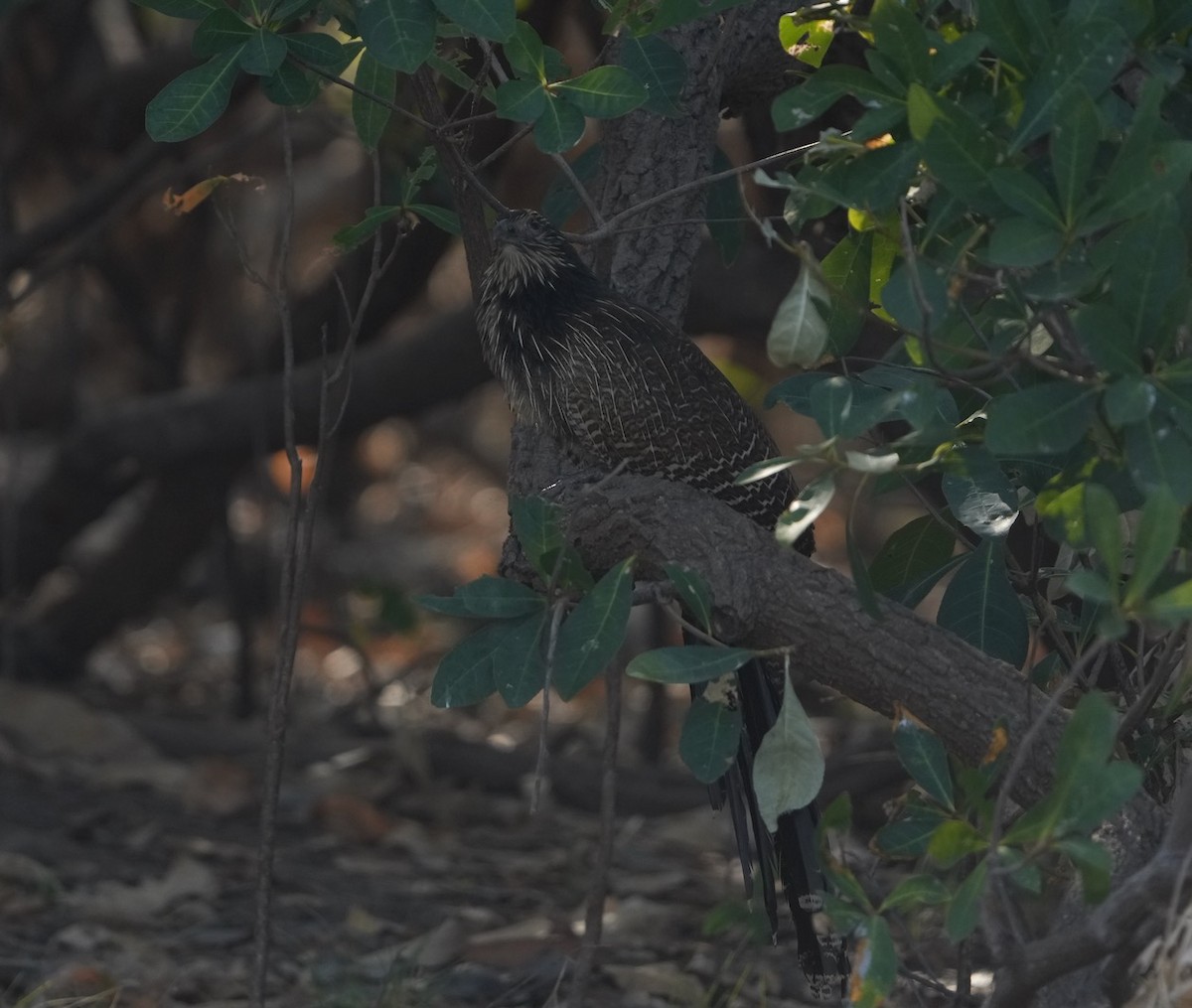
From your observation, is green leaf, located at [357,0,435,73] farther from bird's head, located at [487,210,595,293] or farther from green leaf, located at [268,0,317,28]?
bird's head, located at [487,210,595,293]

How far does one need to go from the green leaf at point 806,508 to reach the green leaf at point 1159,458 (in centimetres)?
31

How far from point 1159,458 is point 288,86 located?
1313mm

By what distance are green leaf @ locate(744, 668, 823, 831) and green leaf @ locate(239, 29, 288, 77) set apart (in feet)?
3.52

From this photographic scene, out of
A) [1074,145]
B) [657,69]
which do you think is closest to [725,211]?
[657,69]

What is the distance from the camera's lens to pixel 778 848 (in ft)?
8.55

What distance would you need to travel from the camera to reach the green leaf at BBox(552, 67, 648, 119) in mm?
2121

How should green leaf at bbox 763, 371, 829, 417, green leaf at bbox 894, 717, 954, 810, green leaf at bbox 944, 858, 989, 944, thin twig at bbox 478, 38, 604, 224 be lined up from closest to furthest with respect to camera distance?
Answer: green leaf at bbox 944, 858, 989, 944, green leaf at bbox 894, 717, 954, 810, green leaf at bbox 763, 371, 829, 417, thin twig at bbox 478, 38, 604, 224

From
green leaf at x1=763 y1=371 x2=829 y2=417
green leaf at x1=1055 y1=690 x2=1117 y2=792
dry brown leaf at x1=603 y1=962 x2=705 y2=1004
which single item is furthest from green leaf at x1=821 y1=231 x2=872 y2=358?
dry brown leaf at x1=603 y1=962 x2=705 y2=1004

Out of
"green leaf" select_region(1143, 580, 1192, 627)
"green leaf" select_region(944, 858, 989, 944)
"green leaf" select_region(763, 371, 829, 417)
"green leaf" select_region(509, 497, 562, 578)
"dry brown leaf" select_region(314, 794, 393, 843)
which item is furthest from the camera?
"dry brown leaf" select_region(314, 794, 393, 843)

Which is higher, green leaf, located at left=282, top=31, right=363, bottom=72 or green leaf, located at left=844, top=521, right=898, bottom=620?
green leaf, located at left=282, top=31, right=363, bottom=72

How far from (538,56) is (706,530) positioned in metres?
0.69

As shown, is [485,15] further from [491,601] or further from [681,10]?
[491,601]

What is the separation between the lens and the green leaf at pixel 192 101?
215 cm

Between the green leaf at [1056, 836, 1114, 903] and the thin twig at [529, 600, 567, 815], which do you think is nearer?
the green leaf at [1056, 836, 1114, 903]
